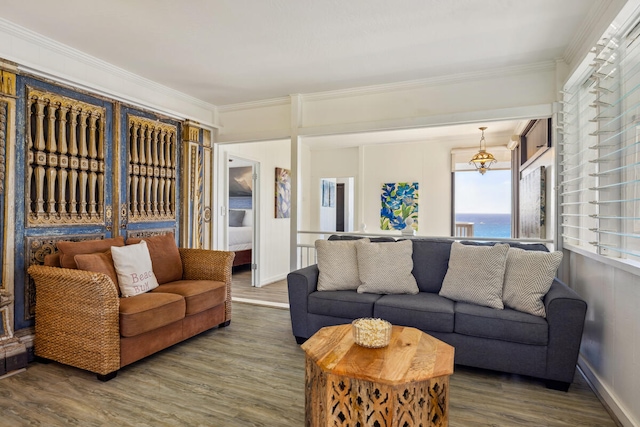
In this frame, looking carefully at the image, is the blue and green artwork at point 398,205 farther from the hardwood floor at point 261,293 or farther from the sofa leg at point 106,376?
the sofa leg at point 106,376

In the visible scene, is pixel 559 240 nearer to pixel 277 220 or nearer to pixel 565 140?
pixel 565 140

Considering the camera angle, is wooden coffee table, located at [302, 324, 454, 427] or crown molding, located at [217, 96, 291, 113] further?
crown molding, located at [217, 96, 291, 113]

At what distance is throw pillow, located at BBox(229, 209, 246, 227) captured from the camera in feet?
25.6

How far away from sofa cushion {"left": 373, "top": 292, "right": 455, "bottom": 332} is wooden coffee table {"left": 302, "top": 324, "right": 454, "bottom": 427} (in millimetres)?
865

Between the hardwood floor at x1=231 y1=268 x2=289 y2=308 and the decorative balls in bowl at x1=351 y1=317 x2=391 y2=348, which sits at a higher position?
the decorative balls in bowl at x1=351 y1=317 x2=391 y2=348

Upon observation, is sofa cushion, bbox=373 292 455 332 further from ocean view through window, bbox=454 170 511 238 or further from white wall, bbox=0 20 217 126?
ocean view through window, bbox=454 170 511 238

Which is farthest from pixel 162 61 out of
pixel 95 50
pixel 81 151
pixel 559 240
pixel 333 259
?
pixel 559 240

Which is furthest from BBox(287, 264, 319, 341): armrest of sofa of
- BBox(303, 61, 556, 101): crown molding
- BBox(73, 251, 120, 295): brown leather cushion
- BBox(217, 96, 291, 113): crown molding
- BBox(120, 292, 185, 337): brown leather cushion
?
BBox(217, 96, 291, 113): crown molding

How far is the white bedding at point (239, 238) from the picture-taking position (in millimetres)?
6754

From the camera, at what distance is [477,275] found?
2.77 meters

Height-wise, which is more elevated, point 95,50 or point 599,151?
point 95,50

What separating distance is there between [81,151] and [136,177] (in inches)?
24.9

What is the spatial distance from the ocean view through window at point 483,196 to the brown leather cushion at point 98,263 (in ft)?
17.6

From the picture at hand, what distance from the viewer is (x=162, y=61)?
3.34 m
